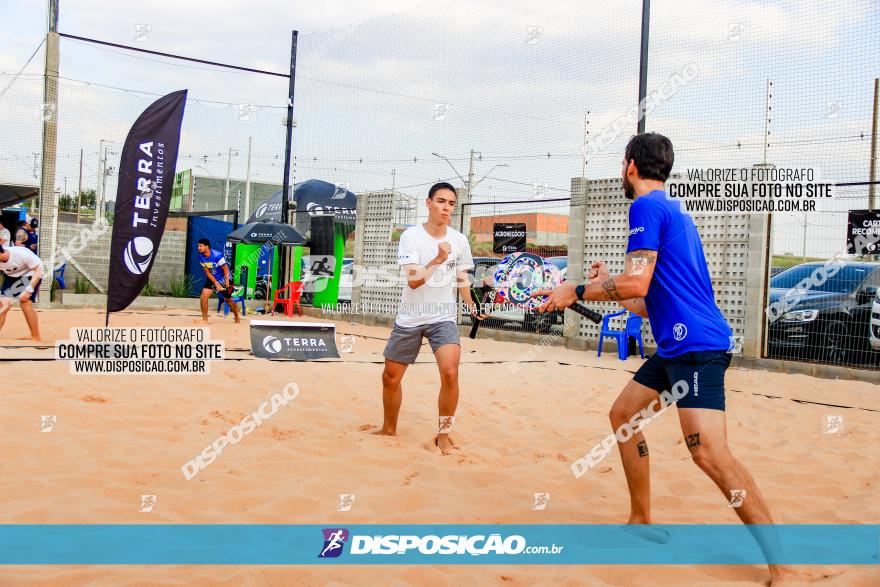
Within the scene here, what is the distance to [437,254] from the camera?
17.1 ft

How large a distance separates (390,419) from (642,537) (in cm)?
238

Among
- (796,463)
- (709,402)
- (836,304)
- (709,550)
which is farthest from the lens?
(836,304)

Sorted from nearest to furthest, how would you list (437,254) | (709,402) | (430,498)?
(709,402), (430,498), (437,254)

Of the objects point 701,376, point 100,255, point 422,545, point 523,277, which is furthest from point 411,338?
point 100,255

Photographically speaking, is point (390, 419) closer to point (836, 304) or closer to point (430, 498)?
point (430, 498)

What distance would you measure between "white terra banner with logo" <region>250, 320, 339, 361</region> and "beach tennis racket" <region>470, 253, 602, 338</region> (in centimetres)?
391

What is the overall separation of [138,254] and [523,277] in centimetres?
641

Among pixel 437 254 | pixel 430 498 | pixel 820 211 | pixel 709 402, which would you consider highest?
pixel 820 211

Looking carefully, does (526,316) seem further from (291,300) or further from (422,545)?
(422,545)

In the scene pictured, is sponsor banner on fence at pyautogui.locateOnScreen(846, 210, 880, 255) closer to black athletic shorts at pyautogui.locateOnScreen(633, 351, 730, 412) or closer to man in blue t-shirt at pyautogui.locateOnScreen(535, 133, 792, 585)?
man in blue t-shirt at pyautogui.locateOnScreen(535, 133, 792, 585)

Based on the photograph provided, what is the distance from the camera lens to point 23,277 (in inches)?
383

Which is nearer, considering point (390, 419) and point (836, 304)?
point (390, 419)

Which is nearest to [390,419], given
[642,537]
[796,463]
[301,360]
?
[642,537]

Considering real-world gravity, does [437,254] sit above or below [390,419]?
above
